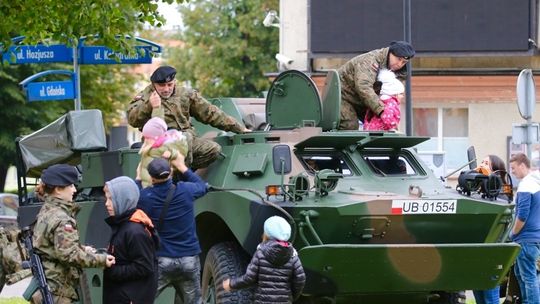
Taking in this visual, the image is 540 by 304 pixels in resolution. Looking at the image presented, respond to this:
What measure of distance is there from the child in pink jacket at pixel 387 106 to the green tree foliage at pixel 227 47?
32.8 metres

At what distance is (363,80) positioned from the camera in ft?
45.5

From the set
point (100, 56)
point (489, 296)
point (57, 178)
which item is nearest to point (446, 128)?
point (100, 56)

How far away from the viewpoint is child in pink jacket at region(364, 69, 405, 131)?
13.8m

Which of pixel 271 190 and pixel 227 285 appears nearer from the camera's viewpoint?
pixel 227 285

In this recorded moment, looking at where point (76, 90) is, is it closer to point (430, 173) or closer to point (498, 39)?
point (430, 173)

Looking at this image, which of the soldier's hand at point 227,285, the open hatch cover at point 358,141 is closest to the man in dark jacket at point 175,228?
the soldier's hand at point 227,285

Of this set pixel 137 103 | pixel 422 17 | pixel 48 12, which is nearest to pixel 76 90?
pixel 48 12

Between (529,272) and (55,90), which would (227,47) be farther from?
(529,272)

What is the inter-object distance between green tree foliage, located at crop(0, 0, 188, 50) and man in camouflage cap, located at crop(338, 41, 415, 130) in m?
2.95

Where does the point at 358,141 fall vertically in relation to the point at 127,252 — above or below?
above

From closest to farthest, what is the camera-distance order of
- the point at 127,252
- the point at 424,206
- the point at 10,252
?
the point at 127,252, the point at 424,206, the point at 10,252

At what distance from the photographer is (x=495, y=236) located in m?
12.4

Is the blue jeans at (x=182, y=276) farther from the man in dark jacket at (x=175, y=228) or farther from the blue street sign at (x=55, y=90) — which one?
the blue street sign at (x=55, y=90)

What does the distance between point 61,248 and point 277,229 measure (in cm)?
194
